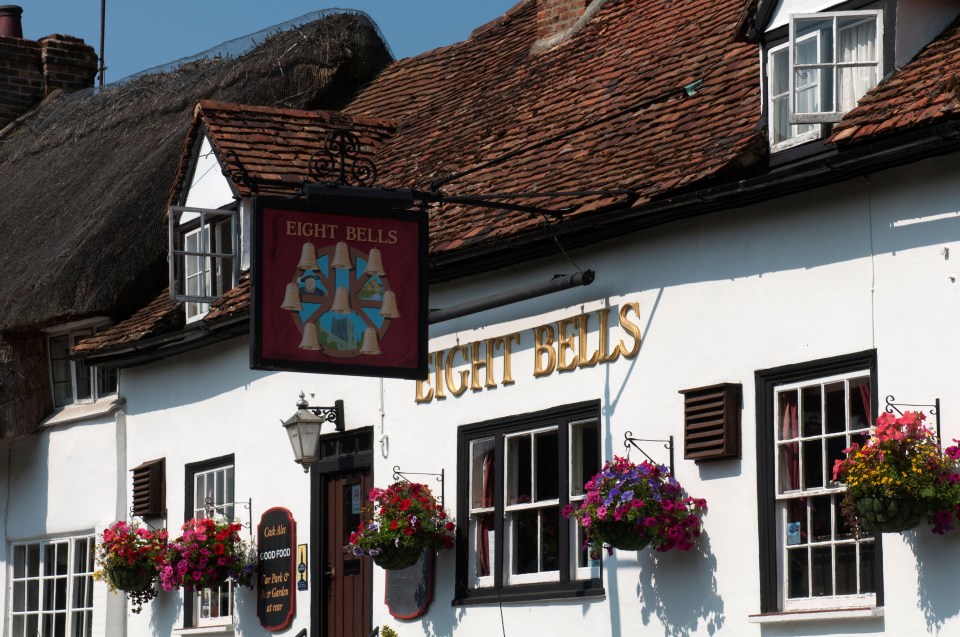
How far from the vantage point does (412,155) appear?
17.5m

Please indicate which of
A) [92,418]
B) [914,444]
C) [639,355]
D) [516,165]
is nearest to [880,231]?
[914,444]

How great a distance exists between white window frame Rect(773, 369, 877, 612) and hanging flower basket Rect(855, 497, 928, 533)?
0.69m

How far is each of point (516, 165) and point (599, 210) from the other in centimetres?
235

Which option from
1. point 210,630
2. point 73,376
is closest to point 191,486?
point 210,630

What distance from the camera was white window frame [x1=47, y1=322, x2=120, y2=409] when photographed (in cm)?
1956

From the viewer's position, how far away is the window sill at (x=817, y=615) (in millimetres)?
10523

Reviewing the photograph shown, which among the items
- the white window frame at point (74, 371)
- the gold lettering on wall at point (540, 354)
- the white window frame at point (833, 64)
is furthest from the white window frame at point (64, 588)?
the white window frame at point (833, 64)

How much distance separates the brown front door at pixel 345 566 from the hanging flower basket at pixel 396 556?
43.7 inches

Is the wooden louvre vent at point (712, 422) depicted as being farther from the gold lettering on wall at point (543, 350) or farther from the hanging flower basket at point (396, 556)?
the hanging flower basket at point (396, 556)

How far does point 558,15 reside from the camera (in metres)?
18.2

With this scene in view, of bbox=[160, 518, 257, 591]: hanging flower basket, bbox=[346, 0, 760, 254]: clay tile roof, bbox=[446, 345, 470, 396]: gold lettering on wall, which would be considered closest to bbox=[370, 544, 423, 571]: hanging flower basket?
bbox=[446, 345, 470, 396]: gold lettering on wall

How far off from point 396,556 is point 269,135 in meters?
5.85

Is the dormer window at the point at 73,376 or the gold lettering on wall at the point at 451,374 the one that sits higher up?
the dormer window at the point at 73,376

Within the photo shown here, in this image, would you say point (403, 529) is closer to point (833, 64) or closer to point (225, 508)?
point (225, 508)
